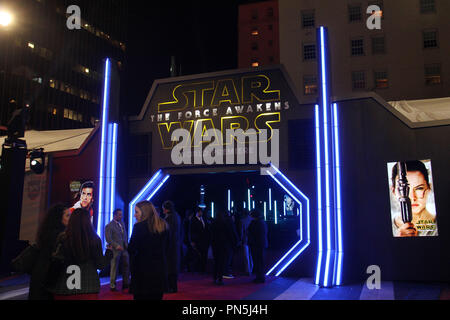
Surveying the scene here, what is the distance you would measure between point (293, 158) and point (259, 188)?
1001 centimetres

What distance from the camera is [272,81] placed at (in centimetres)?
1180

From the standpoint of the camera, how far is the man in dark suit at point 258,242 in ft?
32.4

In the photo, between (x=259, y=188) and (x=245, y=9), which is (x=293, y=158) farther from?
(x=245, y=9)

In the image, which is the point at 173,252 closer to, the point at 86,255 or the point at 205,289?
the point at 205,289

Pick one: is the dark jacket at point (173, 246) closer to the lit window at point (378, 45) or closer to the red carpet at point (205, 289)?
the red carpet at point (205, 289)

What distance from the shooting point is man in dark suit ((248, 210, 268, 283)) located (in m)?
9.88

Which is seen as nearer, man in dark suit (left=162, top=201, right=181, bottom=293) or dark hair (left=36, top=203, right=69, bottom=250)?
dark hair (left=36, top=203, right=69, bottom=250)

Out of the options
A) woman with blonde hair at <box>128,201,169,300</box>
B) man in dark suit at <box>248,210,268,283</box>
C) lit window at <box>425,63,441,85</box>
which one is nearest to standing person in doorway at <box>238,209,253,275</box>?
man in dark suit at <box>248,210,268,283</box>

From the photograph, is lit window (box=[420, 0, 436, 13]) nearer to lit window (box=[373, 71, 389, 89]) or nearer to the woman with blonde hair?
lit window (box=[373, 71, 389, 89])

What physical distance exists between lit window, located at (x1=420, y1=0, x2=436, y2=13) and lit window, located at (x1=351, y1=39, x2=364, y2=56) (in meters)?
4.19

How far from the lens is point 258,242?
1009 centimetres

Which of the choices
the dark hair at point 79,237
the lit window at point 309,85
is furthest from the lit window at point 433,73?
→ the dark hair at point 79,237

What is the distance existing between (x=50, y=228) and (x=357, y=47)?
26.6 metres
